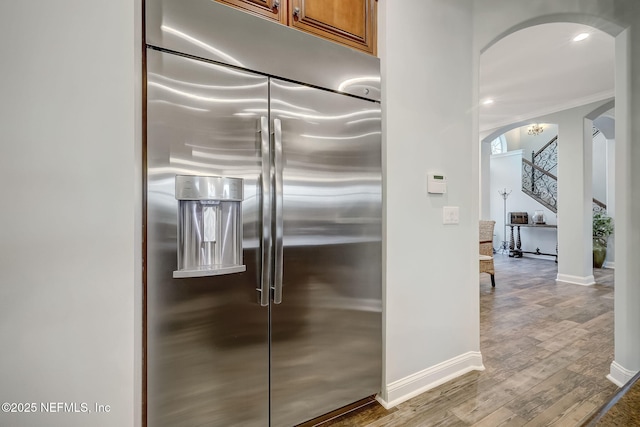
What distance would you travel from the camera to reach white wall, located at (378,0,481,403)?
1873 millimetres

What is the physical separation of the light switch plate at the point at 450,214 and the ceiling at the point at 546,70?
2362 millimetres

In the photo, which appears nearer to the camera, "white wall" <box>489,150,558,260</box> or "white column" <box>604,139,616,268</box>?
"white column" <box>604,139,616,268</box>

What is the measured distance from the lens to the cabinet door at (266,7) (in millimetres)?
1433

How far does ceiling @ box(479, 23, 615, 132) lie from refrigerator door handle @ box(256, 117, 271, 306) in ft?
10.7

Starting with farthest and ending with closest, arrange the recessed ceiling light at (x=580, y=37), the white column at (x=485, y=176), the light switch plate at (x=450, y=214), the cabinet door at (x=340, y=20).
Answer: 1. the white column at (x=485, y=176)
2. the recessed ceiling light at (x=580, y=37)
3. the light switch plate at (x=450, y=214)
4. the cabinet door at (x=340, y=20)

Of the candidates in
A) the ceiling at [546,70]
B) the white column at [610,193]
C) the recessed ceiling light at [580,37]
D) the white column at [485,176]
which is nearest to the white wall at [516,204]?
the white column at [610,193]

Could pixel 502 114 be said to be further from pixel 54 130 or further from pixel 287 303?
pixel 54 130

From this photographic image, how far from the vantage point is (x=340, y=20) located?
1.72 metres

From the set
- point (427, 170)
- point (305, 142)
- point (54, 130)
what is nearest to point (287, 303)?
point (305, 142)

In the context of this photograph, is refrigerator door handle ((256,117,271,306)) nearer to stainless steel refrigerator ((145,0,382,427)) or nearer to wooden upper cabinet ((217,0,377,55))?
stainless steel refrigerator ((145,0,382,427))

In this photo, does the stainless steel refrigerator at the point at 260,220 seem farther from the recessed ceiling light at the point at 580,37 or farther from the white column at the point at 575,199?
the white column at the point at 575,199

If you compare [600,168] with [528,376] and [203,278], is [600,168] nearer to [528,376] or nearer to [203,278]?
[528,376]

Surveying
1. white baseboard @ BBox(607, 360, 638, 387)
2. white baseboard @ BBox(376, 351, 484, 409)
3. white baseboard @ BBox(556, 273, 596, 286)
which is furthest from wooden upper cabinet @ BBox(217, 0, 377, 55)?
white baseboard @ BBox(556, 273, 596, 286)

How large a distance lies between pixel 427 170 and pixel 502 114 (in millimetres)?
4988
